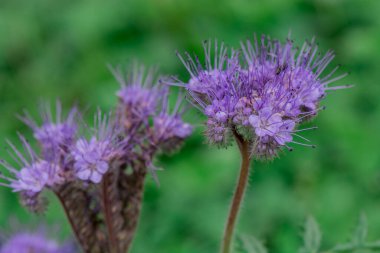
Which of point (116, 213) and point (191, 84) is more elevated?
point (191, 84)

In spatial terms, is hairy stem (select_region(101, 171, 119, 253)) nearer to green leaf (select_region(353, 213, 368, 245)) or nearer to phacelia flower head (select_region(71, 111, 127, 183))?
phacelia flower head (select_region(71, 111, 127, 183))

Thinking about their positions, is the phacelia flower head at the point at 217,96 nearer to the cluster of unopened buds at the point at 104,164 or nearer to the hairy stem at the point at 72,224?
the cluster of unopened buds at the point at 104,164

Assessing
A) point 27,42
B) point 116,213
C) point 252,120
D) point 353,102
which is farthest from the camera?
point 27,42

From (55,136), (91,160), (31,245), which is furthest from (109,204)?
(31,245)

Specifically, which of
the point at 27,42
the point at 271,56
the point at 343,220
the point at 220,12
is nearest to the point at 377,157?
the point at 343,220

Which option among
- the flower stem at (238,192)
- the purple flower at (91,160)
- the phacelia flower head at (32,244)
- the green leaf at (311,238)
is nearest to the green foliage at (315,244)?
the green leaf at (311,238)

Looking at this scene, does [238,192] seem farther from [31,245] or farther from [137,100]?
[31,245]

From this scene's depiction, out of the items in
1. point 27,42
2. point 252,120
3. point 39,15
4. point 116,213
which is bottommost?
point 116,213

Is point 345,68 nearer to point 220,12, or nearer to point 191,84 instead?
point 220,12
